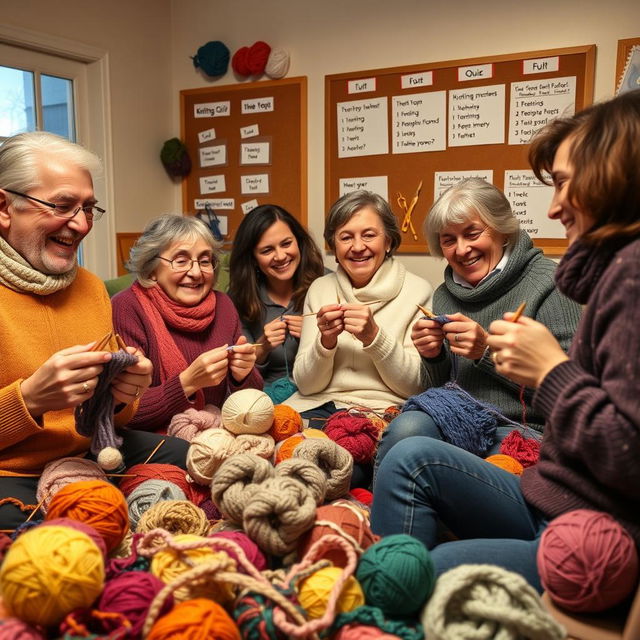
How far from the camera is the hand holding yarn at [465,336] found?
1784 millimetres

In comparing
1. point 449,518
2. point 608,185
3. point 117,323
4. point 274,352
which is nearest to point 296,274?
point 274,352

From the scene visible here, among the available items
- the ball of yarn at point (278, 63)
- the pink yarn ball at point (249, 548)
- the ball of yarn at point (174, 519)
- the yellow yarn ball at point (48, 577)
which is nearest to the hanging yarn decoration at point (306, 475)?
the pink yarn ball at point (249, 548)

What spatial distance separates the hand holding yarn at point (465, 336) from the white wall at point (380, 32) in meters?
1.37

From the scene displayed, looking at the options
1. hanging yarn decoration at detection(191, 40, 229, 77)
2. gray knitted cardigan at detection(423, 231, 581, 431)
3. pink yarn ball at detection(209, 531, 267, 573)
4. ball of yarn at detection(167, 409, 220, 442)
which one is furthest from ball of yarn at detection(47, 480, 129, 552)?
hanging yarn decoration at detection(191, 40, 229, 77)

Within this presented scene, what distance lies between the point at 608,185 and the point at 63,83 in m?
3.01

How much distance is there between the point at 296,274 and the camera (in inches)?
106

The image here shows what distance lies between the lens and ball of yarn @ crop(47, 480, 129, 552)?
1289 millimetres

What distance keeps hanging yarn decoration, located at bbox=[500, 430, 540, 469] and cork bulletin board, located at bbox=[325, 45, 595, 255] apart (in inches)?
53.7

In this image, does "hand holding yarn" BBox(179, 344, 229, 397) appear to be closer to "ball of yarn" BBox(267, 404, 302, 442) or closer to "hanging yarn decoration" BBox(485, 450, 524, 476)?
"ball of yarn" BBox(267, 404, 302, 442)

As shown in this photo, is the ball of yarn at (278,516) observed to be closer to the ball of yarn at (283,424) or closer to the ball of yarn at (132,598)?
the ball of yarn at (132,598)

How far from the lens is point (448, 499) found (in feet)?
4.23

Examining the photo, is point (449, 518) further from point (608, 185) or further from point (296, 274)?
point (296, 274)

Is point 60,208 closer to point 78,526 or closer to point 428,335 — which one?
point 78,526

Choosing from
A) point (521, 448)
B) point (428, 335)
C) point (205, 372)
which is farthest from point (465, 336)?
point (205, 372)
